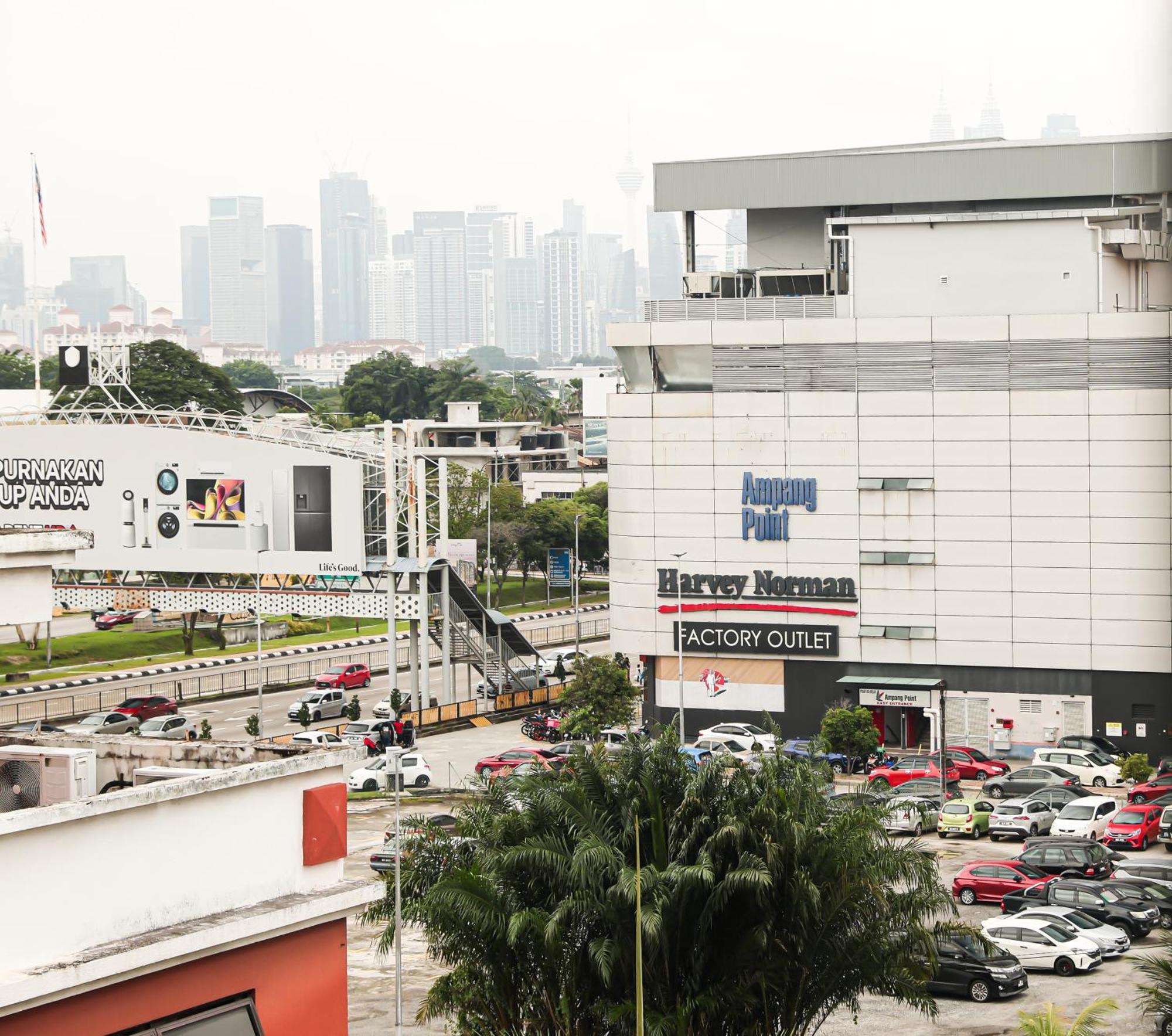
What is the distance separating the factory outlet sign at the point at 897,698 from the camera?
38.9 metres

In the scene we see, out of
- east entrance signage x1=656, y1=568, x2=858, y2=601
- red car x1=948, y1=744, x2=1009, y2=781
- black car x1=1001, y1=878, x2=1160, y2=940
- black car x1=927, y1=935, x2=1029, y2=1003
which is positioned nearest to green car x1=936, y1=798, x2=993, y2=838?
red car x1=948, y1=744, x2=1009, y2=781

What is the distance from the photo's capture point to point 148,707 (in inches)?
1756

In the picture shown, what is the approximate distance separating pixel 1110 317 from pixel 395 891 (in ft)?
81.7

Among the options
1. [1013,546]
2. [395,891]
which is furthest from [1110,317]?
[395,891]

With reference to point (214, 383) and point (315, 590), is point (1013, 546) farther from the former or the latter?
point (214, 383)

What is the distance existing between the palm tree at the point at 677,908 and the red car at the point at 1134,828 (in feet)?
43.4

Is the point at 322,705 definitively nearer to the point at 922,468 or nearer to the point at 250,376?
the point at 922,468

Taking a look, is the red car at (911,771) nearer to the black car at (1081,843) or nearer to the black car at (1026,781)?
the black car at (1026,781)

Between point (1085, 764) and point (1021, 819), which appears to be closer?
point (1021, 819)

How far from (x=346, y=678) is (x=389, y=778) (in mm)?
14950

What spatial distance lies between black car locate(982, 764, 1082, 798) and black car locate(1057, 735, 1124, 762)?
250cm

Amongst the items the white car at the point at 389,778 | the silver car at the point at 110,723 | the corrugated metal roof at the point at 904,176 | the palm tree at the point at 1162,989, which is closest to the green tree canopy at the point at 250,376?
the silver car at the point at 110,723

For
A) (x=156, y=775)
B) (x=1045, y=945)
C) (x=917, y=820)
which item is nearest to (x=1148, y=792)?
(x=917, y=820)

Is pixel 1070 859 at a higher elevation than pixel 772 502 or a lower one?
lower
